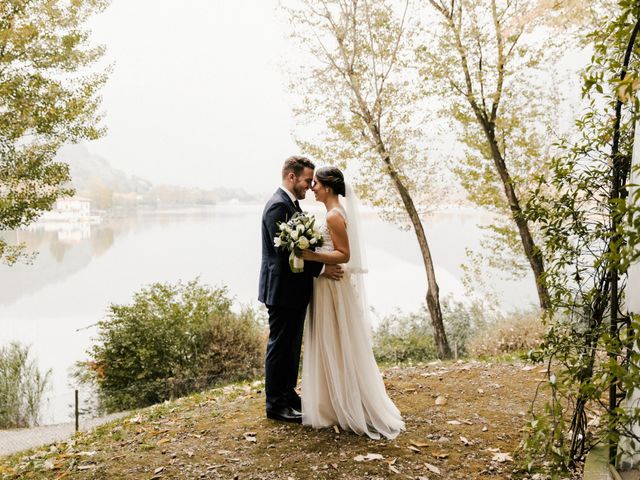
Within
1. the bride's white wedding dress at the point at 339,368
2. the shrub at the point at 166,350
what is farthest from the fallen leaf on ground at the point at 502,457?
the shrub at the point at 166,350

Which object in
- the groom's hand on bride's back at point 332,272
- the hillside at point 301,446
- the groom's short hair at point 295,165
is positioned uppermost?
the groom's short hair at point 295,165

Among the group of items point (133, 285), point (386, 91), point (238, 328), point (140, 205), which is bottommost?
point (133, 285)

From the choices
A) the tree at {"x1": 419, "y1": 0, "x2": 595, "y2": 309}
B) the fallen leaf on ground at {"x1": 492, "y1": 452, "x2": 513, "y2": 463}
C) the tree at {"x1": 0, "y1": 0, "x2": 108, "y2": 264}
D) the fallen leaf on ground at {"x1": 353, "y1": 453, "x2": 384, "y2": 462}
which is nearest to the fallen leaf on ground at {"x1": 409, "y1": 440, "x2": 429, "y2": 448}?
the fallen leaf on ground at {"x1": 353, "y1": 453, "x2": 384, "y2": 462}

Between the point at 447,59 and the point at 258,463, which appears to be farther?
the point at 447,59

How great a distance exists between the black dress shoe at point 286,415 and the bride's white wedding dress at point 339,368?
134 mm

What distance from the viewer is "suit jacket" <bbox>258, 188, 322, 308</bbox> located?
171 inches

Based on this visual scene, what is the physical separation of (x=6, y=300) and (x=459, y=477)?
76.9ft

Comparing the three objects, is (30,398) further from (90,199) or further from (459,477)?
(90,199)

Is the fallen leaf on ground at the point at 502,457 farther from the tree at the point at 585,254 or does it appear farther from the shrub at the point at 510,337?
the shrub at the point at 510,337

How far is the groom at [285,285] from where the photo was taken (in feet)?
14.3

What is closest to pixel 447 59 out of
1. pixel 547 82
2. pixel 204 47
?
pixel 547 82

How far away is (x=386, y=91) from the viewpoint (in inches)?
443

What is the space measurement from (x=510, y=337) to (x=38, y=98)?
9.28 metres

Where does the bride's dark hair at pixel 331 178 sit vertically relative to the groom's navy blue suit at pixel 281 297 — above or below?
above
